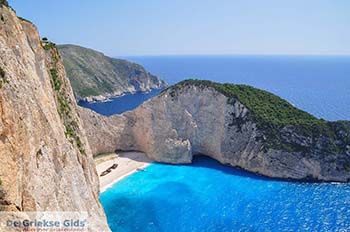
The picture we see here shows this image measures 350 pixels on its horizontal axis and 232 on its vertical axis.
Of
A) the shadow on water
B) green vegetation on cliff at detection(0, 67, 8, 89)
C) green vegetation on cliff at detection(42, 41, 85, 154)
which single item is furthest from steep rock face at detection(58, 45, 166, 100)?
green vegetation on cliff at detection(0, 67, 8, 89)

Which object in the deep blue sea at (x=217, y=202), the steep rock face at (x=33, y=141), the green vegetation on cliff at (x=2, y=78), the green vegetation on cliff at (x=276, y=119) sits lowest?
the deep blue sea at (x=217, y=202)

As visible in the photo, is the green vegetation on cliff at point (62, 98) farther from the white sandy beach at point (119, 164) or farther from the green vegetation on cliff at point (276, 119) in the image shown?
the green vegetation on cliff at point (276, 119)

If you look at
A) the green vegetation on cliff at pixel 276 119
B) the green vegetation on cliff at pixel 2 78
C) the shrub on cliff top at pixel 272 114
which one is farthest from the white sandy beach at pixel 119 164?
the green vegetation on cliff at pixel 2 78

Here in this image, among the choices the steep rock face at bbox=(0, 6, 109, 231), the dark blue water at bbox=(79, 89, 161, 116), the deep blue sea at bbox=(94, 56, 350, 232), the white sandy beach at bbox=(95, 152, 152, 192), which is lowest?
the deep blue sea at bbox=(94, 56, 350, 232)

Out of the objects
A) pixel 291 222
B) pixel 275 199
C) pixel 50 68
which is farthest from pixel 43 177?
pixel 275 199

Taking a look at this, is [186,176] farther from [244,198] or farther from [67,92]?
[67,92]

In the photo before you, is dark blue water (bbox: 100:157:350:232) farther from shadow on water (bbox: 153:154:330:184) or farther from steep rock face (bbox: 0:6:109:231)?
steep rock face (bbox: 0:6:109:231)

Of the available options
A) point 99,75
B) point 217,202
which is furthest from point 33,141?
point 99,75
